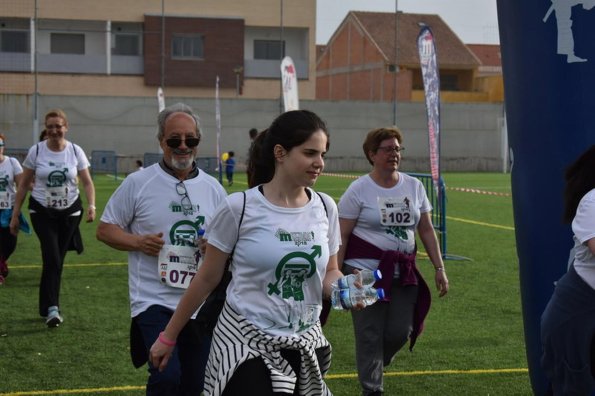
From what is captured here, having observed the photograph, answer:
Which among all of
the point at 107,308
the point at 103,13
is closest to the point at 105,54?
the point at 103,13

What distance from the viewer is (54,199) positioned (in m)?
10.4

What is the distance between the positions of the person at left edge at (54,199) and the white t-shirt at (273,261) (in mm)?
5808

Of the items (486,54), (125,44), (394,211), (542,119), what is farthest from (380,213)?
(486,54)

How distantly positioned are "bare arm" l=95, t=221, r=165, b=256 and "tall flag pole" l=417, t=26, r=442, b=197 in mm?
10150

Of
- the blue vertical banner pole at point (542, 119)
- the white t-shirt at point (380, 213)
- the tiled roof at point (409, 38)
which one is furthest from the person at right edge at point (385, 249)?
the tiled roof at point (409, 38)

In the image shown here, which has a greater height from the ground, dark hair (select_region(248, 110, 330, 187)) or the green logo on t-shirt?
dark hair (select_region(248, 110, 330, 187))

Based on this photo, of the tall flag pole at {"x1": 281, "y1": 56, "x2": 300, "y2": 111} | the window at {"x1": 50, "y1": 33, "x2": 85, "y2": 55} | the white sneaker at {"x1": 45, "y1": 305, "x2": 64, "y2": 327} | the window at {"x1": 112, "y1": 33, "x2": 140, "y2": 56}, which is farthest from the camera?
the window at {"x1": 112, "y1": 33, "x2": 140, "y2": 56}

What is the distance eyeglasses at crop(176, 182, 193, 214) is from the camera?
5762 mm

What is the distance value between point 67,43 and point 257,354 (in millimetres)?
52740

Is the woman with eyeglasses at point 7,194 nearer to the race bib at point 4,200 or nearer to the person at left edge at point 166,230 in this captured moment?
the race bib at point 4,200

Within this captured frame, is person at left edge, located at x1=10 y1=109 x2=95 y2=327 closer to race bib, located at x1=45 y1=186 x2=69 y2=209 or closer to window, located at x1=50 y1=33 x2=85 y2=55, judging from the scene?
race bib, located at x1=45 y1=186 x2=69 y2=209

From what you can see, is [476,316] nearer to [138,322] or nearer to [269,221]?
[138,322]

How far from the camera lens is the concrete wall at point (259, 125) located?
43.1 meters

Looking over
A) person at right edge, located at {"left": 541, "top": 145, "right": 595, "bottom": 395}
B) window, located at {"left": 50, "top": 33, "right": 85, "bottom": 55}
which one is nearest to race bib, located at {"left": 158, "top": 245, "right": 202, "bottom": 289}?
person at right edge, located at {"left": 541, "top": 145, "right": 595, "bottom": 395}
